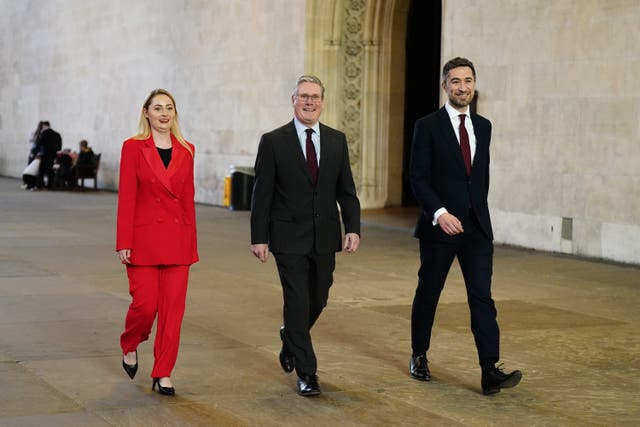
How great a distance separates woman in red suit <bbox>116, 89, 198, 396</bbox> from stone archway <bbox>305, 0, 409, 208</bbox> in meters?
14.3

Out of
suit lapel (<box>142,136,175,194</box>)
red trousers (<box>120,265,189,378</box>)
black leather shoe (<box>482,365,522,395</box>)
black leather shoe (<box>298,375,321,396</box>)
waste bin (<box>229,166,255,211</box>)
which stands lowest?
black leather shoe (<box>298,375,321,396</box>)

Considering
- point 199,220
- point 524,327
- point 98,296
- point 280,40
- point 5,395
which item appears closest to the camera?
point 5,395

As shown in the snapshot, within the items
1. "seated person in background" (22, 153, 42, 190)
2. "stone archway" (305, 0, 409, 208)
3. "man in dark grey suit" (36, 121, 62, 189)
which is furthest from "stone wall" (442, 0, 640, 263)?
"man in dark grey suit" (36, 121, 62, 189)

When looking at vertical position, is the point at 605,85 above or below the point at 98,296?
above

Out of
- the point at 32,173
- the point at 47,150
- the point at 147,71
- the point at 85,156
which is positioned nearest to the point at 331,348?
the point at 147,71

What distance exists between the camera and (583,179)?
15.0 m

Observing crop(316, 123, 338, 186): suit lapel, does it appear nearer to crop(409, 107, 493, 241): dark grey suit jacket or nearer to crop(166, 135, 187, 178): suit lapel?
crop(409, 107, 493, 241): dark grey suit jacket

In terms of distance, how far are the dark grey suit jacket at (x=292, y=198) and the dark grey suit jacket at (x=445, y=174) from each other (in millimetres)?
478

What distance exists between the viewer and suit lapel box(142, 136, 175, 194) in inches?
269

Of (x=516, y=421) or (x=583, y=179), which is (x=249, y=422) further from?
(x=583, y=179)

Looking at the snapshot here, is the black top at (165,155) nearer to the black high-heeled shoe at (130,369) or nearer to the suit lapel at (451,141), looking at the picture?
the black high-heeled shoe at (130,369)

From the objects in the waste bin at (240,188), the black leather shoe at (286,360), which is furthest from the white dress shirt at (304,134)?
the waste bin at (240,188)

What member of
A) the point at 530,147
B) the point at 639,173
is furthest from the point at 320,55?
the point at 639,173

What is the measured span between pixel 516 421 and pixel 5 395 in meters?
2.78
